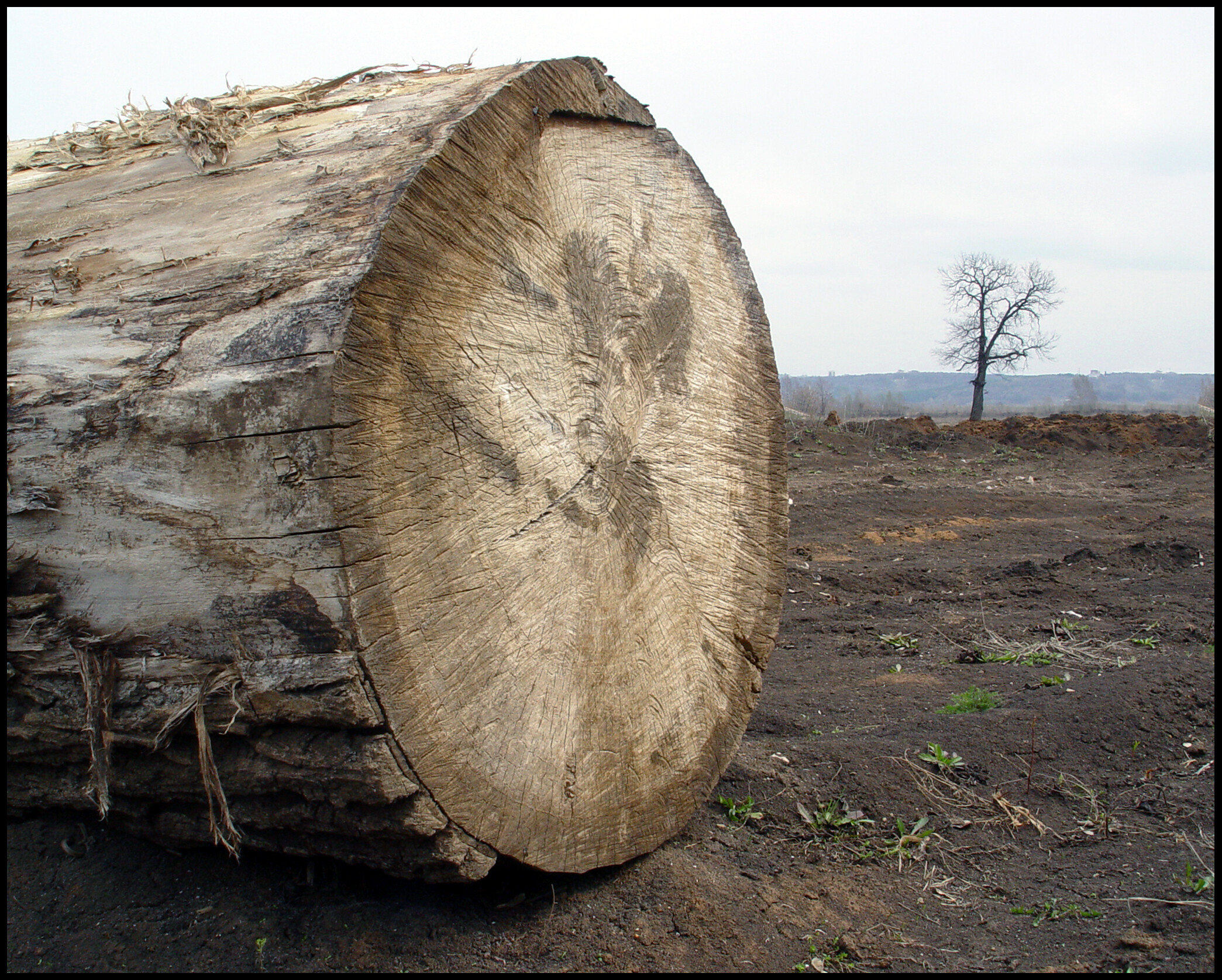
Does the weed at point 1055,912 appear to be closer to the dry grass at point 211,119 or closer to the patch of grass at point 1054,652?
the patch of grass at point 1054,652

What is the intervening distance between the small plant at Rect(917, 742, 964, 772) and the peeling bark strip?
3.31ft

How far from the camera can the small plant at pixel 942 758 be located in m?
2.85

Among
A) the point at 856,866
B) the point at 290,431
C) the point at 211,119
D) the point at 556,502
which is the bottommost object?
the point at 856,866

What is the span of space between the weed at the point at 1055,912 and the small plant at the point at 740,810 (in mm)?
750

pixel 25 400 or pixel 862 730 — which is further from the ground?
pixel 25 400

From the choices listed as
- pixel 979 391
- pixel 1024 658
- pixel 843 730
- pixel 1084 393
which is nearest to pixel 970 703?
pixel 843 730

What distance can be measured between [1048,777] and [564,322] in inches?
88.3

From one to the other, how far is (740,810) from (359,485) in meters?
1.73

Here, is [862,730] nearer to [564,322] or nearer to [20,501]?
[564,322]

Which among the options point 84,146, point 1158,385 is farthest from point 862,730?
point 1158,385

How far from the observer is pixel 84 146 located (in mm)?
2502

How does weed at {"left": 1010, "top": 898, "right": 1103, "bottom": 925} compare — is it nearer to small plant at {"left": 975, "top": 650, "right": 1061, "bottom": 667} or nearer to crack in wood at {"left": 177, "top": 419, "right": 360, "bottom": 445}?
crack in wood at {"left": 177, "top": 419, "right": 360, "bottom": 445}

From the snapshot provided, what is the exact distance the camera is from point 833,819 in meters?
2.59

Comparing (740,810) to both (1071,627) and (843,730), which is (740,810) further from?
(1071,627)
